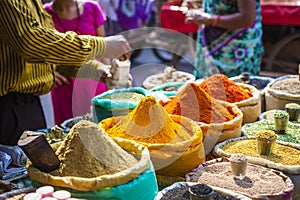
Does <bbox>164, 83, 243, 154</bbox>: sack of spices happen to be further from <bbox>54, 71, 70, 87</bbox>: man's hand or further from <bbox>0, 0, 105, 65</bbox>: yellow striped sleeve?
<bbox>54, 71, 70, 87</bbox>: man's hand

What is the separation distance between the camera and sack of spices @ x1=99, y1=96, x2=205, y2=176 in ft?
3.96

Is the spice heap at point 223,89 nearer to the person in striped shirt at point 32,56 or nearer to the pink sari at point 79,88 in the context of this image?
→ the person in striped shirt at point 32,56

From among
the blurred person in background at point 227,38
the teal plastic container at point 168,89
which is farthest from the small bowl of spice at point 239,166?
the blurred person in background at point 227,38

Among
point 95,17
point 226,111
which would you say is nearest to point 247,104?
point 226,111

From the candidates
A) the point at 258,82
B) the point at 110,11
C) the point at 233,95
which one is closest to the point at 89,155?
the point at 233,95

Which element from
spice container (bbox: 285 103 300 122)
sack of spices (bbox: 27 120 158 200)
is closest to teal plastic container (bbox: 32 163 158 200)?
sack of spices (bbox: 27 120 158 200)

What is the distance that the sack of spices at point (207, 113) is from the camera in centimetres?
141

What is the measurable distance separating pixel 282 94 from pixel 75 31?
1.26 m

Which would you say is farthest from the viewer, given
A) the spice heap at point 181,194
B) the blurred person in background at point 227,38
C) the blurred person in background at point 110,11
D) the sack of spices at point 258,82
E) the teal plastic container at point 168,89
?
A: the blurred person in background at point 110,11

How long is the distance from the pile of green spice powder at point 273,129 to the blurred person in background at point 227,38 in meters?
0.91

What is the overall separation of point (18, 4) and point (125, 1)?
3.59 meters

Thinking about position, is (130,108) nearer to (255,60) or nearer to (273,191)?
(273,191)

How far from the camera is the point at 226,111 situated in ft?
4.95

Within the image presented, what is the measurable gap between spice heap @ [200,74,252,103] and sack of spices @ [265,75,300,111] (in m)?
0.13
